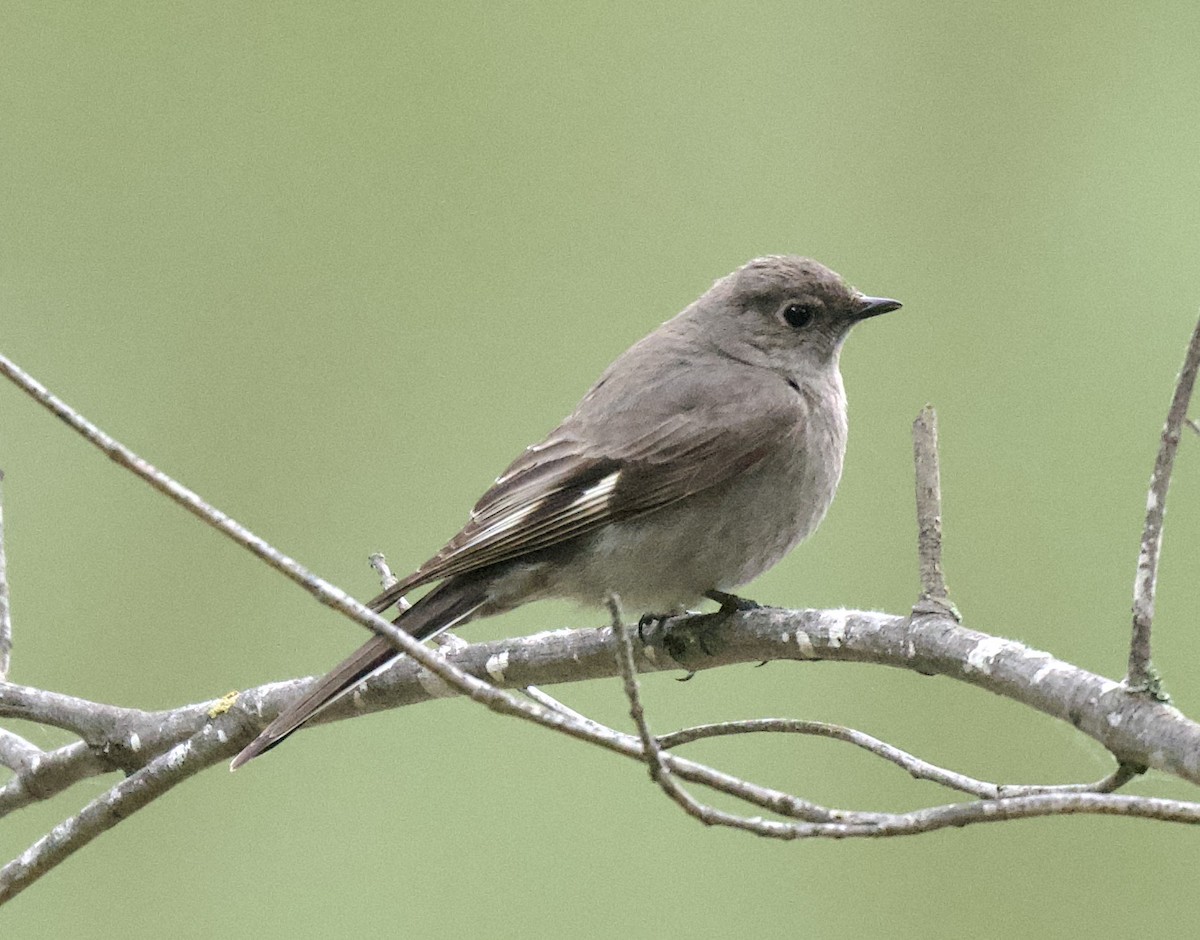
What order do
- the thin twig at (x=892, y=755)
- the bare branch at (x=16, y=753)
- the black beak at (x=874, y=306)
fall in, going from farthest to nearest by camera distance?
the black beak at (x=874, y=306)
the bare branch at (x=16, y=753)
the thin twig at (x=892, y=755)

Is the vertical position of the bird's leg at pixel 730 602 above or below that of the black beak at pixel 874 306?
below

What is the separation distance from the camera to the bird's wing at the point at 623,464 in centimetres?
312

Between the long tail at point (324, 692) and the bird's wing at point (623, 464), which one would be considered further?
the bird's wing at point (623, 464)

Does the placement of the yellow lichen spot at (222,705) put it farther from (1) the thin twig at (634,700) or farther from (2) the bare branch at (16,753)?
(1) the thin twig at (634,700)

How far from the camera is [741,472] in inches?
128

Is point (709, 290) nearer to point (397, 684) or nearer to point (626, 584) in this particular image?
point (626, 584)

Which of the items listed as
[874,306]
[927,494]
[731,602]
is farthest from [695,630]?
[874,306]

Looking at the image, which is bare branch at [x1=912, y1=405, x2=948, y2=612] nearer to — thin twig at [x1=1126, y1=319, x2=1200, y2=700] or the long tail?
thin twig at [x1=1126, y1=319, x2=1200, y2=700]

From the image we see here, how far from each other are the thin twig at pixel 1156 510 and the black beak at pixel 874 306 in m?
1.83

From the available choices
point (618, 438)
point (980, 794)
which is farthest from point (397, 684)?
point (980, 794)

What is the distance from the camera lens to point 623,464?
3244mm

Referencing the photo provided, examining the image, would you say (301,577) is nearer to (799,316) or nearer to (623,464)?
(623,464)

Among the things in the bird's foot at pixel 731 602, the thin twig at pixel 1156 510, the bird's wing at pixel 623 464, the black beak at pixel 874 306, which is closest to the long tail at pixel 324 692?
the bird's wing at pixel 623 464

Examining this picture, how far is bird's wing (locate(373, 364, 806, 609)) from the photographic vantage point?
3.12 meters
